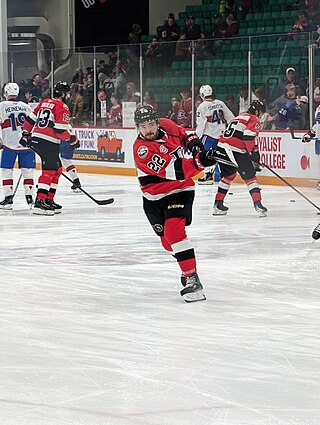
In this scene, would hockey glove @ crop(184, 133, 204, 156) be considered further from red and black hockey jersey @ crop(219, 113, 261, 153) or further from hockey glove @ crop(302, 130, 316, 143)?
hockey glove @ crop(302, 130, 316, 143)

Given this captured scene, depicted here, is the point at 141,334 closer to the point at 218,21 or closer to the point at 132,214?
the point at 132,214

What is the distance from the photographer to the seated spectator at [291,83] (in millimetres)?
12109

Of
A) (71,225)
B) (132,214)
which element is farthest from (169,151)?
(132,214)

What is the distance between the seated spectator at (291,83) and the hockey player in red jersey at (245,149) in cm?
322

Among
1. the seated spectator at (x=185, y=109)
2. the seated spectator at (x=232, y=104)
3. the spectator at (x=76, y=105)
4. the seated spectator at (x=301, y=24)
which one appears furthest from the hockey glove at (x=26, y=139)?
the spectator at (x=76, y=105)

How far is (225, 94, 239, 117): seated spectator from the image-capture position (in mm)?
12773

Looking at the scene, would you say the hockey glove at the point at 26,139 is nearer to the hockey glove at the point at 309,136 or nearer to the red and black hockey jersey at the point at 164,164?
the hockey glove at the point at 309,136

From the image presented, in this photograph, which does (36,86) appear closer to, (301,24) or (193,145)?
(301,24)

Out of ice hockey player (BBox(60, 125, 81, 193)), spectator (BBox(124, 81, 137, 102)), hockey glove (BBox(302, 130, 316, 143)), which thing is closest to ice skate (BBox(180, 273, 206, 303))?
hockey glove (BBox(302, 130, 316, 143))

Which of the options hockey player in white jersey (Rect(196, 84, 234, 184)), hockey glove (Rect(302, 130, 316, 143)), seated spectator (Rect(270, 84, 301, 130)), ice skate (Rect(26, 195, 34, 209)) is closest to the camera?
ice skate (Rect(26, 195, 34, 209))

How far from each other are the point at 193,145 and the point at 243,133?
3.77 meters

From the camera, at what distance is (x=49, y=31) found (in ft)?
64.1

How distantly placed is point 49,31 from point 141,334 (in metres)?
15.7

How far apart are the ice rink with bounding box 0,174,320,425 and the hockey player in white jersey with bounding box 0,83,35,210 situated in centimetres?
157
